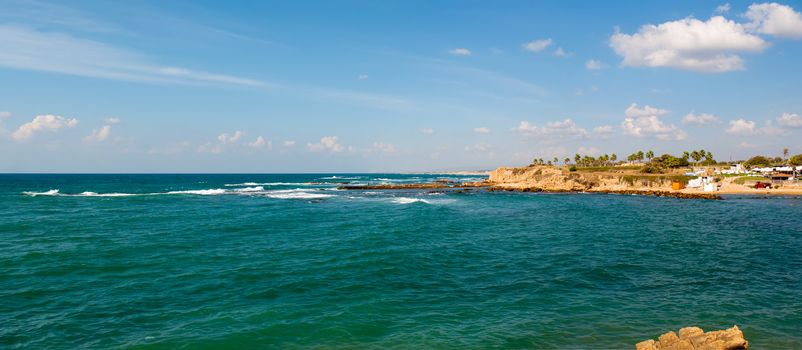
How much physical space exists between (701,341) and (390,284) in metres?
12.4

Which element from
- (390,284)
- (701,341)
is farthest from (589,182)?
(701,341)

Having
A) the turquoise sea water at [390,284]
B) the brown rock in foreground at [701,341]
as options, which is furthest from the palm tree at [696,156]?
the brown rock in foreground at [701,341]

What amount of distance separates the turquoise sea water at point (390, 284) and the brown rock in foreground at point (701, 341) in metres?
1.93

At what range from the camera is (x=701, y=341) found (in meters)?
10.8

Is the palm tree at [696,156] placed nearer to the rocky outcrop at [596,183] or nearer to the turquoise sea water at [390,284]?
the rocky outcrop at [596,183]

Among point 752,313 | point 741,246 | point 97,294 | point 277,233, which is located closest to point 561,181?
point 741,246

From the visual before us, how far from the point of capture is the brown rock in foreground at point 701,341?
10.4 metres

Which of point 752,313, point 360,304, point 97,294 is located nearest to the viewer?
point 752,313

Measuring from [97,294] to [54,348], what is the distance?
235 inches

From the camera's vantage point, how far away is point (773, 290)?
18.7m

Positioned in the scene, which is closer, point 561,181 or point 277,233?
point 277,233

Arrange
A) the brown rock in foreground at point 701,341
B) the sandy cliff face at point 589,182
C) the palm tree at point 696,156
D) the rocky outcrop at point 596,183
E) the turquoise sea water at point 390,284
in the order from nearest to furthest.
Result: the brown rock in foreground at point 701,341, the turquoise sea water at point 390,284, the rocky outcrop at point 596,183, the sandy cliff face at point 589,182, the palm tree at point 696,156

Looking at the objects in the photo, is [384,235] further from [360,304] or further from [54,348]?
[54,348]

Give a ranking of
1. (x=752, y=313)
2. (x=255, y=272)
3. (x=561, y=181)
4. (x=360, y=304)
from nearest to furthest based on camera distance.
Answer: (x=752, y=313) < (x=360, y=304) < (x=255, y=272) < (x=561, y=181)
